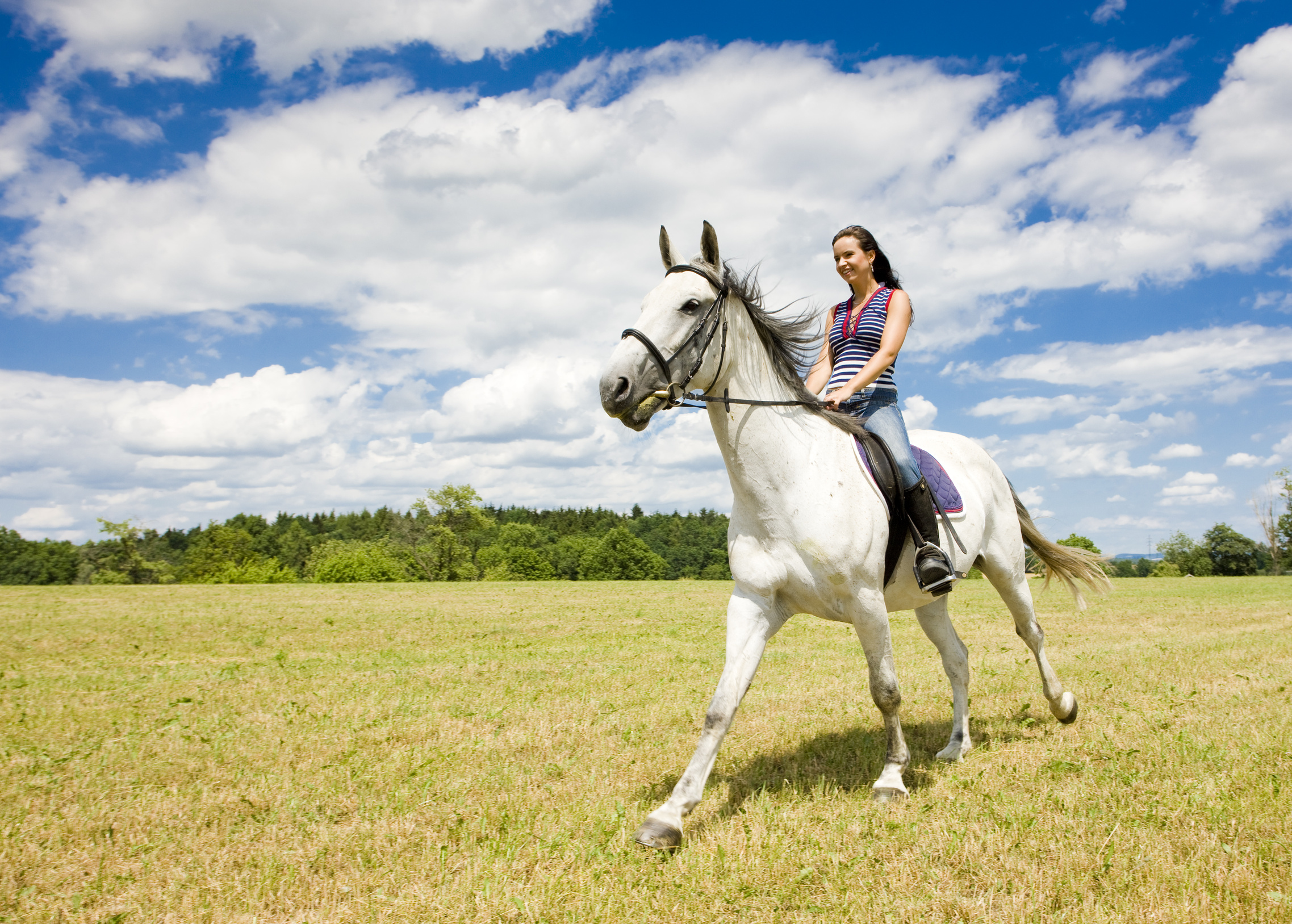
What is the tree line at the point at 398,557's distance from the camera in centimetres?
7931

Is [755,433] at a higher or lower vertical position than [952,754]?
higher

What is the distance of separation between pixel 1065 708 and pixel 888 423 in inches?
144

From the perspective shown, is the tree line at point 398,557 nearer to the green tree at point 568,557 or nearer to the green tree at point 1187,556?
the green tree at point 568,557

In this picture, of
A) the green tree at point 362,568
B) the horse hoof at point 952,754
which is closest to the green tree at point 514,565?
the green tree at point 362,568

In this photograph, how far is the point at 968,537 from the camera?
20.5ft

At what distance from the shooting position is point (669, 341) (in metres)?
4.43

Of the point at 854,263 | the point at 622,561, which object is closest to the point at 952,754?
the point at 854,263

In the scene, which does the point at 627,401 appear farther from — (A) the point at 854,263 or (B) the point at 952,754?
(B) the point at 952,754

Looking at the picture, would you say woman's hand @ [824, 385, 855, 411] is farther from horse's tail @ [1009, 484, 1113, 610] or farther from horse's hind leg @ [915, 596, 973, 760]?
horse's tail @ [1009, 484, 1113, 610]

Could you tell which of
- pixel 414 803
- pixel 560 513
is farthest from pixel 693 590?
pixel 560 513

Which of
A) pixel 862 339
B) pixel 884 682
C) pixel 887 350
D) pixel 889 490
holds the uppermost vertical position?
pixel 862 339

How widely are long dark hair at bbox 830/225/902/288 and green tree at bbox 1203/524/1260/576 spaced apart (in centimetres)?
8310

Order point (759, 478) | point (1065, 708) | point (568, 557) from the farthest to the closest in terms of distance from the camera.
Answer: point (568, 557), point (1065, 708), point (759, 478)

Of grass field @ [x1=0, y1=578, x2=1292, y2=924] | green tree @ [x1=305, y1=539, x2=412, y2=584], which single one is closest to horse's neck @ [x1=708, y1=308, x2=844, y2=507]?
grass field @ [x1=0, y1=578, x2=1292, y2=924]
